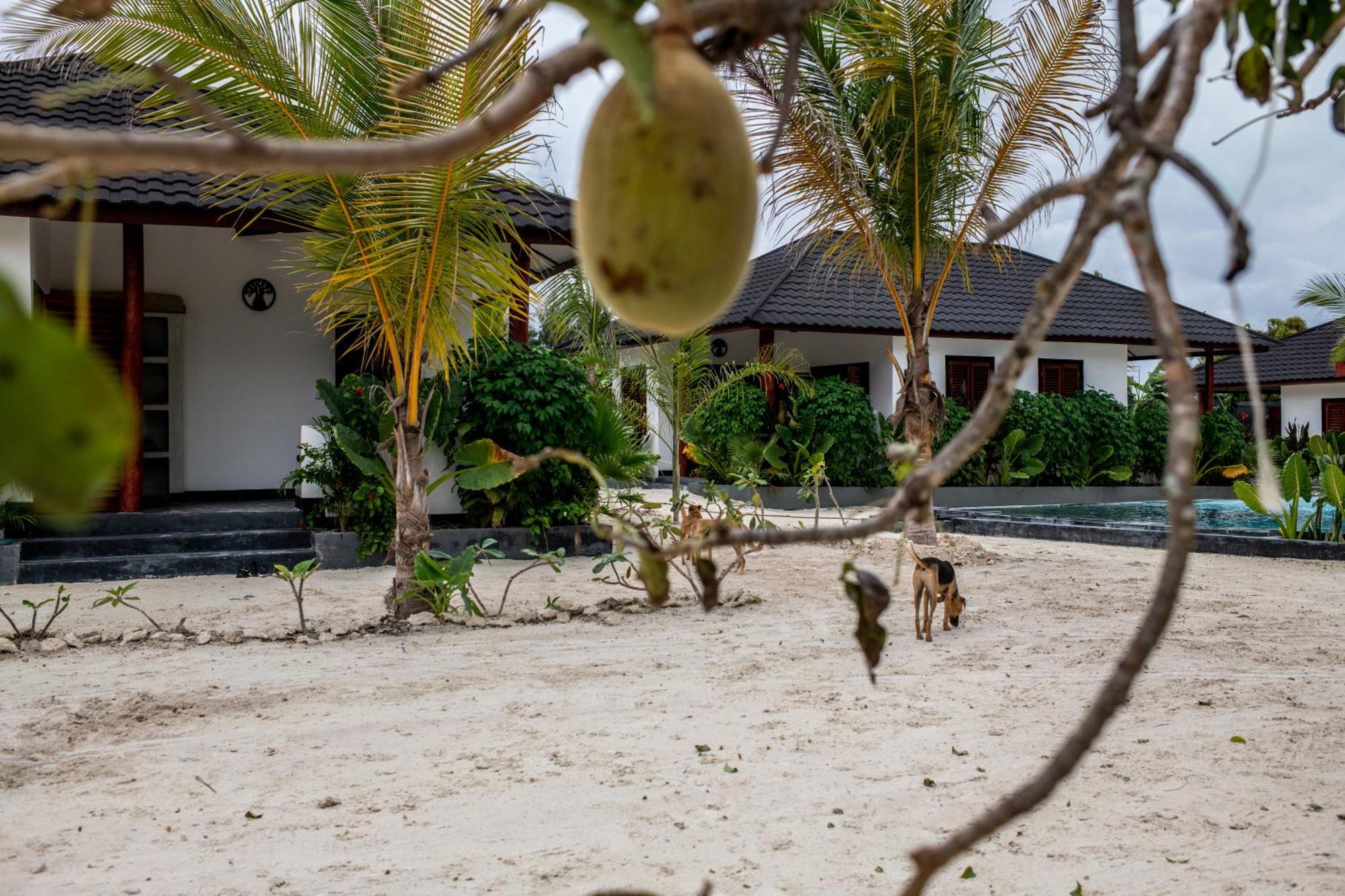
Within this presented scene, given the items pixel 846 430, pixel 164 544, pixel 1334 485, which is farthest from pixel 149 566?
pixel 1334 485

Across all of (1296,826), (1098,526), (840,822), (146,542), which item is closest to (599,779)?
(840,822)

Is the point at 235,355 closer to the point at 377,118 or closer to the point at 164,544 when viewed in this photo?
the point at 164,544

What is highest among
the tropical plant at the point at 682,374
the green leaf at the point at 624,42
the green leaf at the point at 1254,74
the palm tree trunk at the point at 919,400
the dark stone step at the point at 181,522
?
the tropical plant at the point at 682,374

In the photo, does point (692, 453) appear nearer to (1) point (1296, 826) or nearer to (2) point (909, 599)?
(2) point (909, 599)

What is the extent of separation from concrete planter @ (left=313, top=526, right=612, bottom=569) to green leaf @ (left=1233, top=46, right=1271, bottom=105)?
768cm

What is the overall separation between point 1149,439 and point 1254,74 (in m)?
18.9

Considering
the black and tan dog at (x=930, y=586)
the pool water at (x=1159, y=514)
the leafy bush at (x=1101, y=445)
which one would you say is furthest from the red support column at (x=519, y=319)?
the leafy bush at (x=1101, y=445)

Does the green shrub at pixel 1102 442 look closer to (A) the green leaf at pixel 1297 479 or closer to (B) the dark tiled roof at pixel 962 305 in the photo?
(B) the dark tiled roof at pixel 962 305

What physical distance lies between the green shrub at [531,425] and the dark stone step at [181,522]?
1817 millimetres

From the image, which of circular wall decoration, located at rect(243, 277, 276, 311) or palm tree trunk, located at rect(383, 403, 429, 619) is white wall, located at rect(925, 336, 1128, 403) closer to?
circular wall decoration, located at rect(243, 277, 276, 311)

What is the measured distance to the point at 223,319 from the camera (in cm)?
1138

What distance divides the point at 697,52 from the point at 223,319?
39.3 feet

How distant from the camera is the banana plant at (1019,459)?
16.4m

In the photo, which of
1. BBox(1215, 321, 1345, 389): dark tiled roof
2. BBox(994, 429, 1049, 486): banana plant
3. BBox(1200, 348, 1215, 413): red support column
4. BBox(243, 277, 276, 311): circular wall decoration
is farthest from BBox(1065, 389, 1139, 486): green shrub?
BBox(243, 277, 276, 311): circular wall decoration
